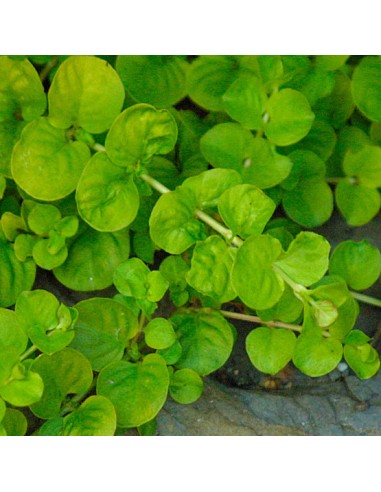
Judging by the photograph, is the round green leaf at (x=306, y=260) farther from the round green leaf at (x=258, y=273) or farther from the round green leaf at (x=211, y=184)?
the round green leaf at (x=211, y=184)

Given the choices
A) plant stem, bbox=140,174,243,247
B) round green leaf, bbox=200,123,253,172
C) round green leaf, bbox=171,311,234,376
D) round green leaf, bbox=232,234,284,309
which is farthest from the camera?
round green leaf, bbox=200,123,253,172

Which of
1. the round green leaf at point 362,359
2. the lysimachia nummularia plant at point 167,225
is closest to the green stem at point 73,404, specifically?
the lysimachia nummularia plant at point 167,225

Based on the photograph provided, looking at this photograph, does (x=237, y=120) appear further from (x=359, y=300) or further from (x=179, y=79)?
(x=359, y=300)

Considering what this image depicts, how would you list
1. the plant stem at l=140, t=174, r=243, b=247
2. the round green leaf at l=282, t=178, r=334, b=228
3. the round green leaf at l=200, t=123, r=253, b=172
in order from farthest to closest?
1. the round green leaf at l=282, t=178, r=334, b=228
2. the round green leaf at l=200, t=123, r=253, b=172
3. the plant stem at l=140, t=174, r=243, b=247

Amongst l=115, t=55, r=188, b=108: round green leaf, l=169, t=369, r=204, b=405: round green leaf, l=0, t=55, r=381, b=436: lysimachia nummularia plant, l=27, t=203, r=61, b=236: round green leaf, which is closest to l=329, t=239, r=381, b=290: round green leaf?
l=0, t=55, r=381, b=436: lysimachia nummularia plant

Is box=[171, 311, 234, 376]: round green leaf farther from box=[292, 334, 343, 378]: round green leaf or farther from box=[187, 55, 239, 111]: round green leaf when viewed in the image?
box=[187, 55, 239, 111]: round green leaf

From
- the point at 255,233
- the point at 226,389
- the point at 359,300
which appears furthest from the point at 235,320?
the point at 255,233

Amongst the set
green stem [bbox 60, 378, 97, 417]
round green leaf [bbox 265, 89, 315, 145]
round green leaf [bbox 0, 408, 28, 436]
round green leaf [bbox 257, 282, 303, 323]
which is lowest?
round green leaf [bbox 0, 408, 28, 436]
